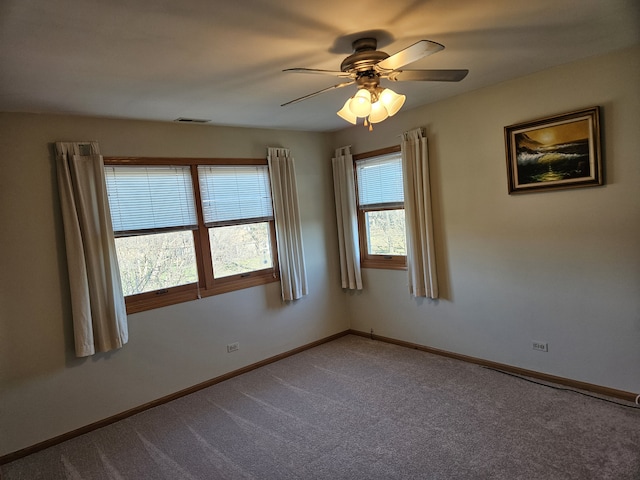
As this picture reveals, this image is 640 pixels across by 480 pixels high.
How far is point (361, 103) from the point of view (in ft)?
6.98

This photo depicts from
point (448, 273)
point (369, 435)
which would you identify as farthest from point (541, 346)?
point (369, 435)

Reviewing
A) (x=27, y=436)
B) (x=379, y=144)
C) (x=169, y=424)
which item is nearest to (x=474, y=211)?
(x=379, y=144)

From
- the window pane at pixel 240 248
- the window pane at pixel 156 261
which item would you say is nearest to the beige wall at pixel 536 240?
the window pane at pixel 240 248

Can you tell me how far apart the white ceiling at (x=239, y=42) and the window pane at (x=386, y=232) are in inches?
64.0

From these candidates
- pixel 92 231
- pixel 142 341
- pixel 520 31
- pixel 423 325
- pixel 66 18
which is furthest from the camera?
pixel 423 325

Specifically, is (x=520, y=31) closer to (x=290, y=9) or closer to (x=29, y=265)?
(x=290, y=9)

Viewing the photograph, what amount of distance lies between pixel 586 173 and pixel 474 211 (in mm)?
966

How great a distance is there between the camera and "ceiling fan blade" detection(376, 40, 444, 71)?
179 centimetres

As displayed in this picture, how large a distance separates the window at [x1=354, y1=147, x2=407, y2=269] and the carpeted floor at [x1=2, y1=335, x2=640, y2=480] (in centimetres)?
134

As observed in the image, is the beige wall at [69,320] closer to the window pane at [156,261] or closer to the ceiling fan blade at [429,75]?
the window pane at [156,261]

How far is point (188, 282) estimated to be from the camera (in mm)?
3906

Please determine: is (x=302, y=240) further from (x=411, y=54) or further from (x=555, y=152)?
(x=411, y=54)

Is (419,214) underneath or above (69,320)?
above

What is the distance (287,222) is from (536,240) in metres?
2.46
